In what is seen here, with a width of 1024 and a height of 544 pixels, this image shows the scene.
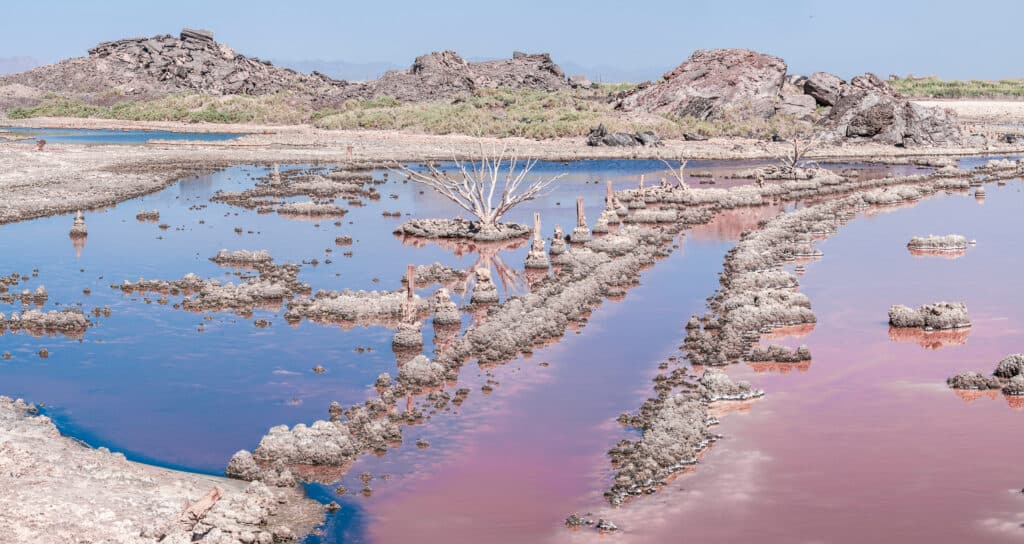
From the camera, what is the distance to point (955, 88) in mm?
137375

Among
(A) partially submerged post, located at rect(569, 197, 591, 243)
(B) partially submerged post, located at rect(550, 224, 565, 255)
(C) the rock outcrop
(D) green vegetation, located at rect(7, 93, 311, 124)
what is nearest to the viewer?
(B) partially submerged post, located at rect(550, 224, 565, 255)

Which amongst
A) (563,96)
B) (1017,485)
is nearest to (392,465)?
(1017,485)

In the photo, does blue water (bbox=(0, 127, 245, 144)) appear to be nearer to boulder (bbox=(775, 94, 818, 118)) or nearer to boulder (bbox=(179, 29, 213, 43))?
boulder (bbox=(775, 94, 818, 118))

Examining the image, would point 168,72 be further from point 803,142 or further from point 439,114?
point 803,142

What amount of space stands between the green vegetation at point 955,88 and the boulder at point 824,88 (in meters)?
36.4

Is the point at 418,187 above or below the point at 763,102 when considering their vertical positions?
below

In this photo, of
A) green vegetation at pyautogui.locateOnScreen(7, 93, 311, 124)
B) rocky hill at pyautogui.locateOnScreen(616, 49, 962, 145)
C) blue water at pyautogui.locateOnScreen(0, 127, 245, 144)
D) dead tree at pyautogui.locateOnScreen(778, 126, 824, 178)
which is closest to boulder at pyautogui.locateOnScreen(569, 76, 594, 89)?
green vegetation at pyautogui.locateOnScreen(7, 93, 311, 124)

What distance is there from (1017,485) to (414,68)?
117411mm

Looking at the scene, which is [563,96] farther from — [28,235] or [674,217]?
[28,235]

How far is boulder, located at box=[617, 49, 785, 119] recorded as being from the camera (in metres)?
91.2

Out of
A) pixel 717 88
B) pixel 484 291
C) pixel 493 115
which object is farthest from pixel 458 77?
pixel 484 291

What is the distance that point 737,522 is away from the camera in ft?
47.3

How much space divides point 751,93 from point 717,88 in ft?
9.51

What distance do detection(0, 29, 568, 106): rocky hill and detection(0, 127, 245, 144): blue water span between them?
24264 millimetres
